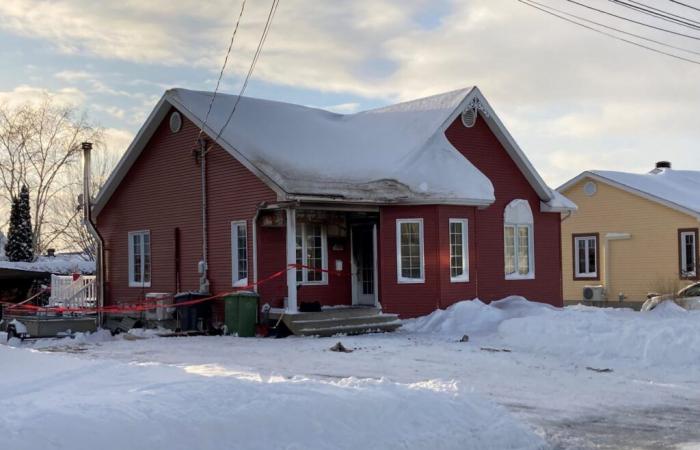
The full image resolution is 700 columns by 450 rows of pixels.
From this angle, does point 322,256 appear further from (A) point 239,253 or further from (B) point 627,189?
(B) point 627,189

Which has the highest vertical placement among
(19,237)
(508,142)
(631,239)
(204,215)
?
(508,142)

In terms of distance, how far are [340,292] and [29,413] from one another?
624 inches

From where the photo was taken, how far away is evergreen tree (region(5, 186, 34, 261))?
1726 inches

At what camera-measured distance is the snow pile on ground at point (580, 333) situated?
14.6m

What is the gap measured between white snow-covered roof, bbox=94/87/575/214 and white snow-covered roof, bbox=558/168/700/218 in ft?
26.3

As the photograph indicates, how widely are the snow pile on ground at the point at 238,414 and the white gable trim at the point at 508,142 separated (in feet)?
50.7

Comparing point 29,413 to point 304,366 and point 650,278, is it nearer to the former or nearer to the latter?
point 304,366

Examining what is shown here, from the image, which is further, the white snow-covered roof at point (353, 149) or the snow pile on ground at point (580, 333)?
the white snow-covered roof at point (353, 149)

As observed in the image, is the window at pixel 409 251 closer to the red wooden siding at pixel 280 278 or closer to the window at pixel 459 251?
the window at pixel 459 251

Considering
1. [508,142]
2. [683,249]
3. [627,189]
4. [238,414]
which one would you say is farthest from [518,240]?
[238,414]

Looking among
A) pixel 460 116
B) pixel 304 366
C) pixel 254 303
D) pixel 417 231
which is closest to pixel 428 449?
pixel 304 366

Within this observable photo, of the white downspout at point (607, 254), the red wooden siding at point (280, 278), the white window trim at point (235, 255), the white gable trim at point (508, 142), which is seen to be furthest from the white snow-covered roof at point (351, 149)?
the white downspout at point (607, 254)

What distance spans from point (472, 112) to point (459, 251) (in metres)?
4.65

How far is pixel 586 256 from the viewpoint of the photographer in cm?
3512
